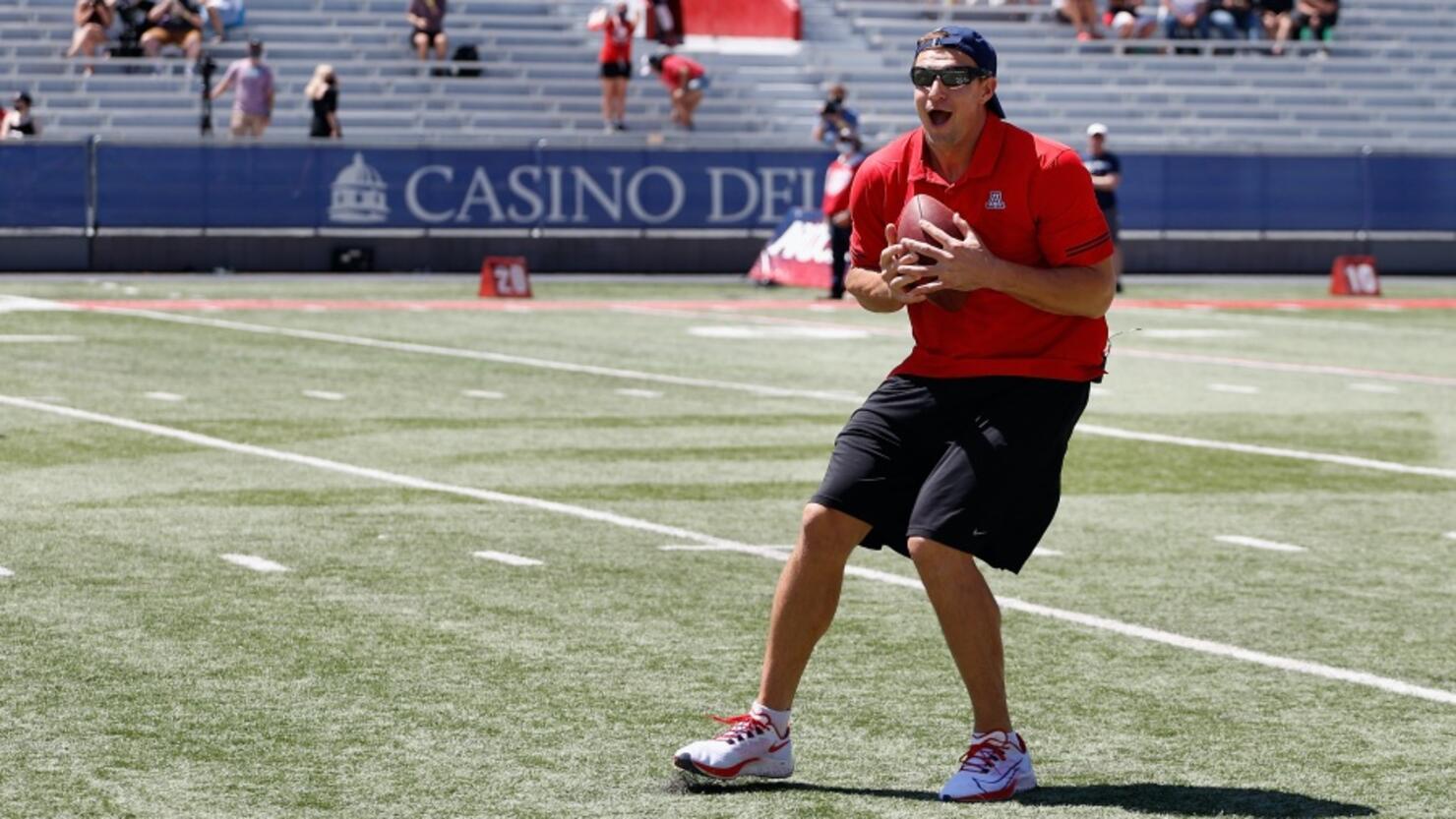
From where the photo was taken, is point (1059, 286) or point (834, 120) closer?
point (1059, 286)

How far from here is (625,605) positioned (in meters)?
8.68

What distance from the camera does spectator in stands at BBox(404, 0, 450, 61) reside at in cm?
3575

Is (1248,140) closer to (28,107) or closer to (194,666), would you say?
(28,107)

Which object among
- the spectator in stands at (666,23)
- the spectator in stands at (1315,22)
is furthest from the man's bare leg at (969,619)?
the spectator in stands at (1315,22)

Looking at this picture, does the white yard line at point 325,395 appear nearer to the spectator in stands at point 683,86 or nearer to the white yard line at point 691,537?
the white yard line at point 691,537

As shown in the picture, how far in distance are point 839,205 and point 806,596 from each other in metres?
20.0

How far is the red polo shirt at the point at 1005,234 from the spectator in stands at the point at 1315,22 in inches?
1452

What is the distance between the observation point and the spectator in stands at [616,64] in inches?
1374

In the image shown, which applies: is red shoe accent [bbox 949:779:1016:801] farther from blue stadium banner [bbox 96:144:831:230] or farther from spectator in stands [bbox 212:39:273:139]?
spectator in stands [bbox 212:39:273:139]

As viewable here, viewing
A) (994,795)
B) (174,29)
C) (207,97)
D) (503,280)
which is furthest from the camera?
(174,29)

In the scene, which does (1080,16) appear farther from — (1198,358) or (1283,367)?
(1283,367)

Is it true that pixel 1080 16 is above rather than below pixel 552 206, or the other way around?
above

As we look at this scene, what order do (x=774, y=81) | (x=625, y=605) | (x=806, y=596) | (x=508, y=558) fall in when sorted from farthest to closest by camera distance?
1. (x=774, y=81)
2. (x=508, y=558)
3. (x=625, y=605)
4. (x=806, y=596)

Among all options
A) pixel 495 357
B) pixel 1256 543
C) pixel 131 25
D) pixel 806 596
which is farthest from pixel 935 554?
pixel 131 25
